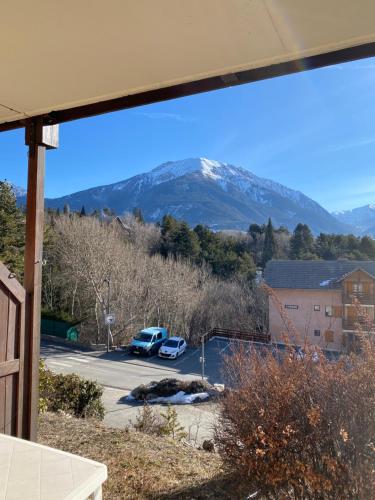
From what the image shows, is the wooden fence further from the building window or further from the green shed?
the green shed

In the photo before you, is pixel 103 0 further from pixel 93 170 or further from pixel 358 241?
pixel 93 170

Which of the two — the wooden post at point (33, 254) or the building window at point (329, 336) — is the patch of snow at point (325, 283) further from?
the wooden post at point (33, 254)

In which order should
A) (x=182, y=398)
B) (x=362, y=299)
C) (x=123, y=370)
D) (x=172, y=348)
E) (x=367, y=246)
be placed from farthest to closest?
(x=367, y=246) < (x=172, y=348) < (x=123, y=370) < (x=182, y=398) < (x=362, y=299)

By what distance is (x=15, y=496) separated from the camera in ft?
3.71

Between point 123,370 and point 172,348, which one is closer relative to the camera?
point 123,370

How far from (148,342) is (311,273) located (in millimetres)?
6896

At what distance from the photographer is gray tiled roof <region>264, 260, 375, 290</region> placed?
7.49 meters

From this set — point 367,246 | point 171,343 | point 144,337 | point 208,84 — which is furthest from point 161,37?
point 367,246

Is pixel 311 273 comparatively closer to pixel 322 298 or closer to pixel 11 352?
Answer: pixel 322 298

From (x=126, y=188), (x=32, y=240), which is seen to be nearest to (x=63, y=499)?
(x=32, y=240)

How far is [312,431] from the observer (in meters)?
1.68

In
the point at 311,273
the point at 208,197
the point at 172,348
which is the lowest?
the point at 172,348

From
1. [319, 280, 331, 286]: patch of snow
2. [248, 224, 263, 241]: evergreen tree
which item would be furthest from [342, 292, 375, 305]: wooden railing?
[248, 224, 263, 241]: evergreen tree

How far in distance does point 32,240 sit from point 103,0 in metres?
1.26
